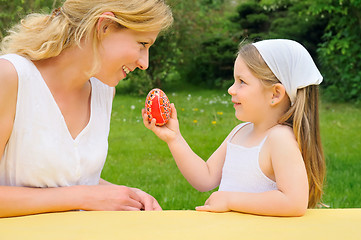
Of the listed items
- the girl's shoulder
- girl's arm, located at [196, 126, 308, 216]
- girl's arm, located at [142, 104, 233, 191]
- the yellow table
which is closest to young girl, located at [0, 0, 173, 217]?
the yellow table

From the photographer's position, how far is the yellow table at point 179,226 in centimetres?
179

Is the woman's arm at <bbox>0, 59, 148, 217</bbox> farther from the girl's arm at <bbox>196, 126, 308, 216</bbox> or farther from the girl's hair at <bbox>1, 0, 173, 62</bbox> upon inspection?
the girl's arm at <bbox>196, 126, 308, 216</bbox>

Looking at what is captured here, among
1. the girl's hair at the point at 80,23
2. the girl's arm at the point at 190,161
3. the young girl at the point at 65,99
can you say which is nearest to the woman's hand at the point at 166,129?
the girl's arm at the point at 190,161

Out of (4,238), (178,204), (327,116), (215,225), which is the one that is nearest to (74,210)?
(4,238)

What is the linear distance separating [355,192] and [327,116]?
4772 mm

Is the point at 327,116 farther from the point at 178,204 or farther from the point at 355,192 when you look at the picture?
the point at 178,204

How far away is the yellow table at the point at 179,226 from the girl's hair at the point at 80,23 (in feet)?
2.91

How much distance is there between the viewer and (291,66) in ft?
7.94

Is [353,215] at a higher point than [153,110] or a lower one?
lower

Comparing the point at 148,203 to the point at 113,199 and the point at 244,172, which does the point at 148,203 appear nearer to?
the point at 113,199

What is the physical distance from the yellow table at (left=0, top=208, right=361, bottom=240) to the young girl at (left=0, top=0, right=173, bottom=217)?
8.7 inches

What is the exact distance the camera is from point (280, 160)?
2217 millimetres

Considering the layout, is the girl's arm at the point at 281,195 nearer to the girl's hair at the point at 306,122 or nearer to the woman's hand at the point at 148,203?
the girl's hair at the point at 306,122

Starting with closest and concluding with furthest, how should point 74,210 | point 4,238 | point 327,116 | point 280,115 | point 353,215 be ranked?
point 4,238
point 353,215
point 74,210
point 280,115
point 327,116
